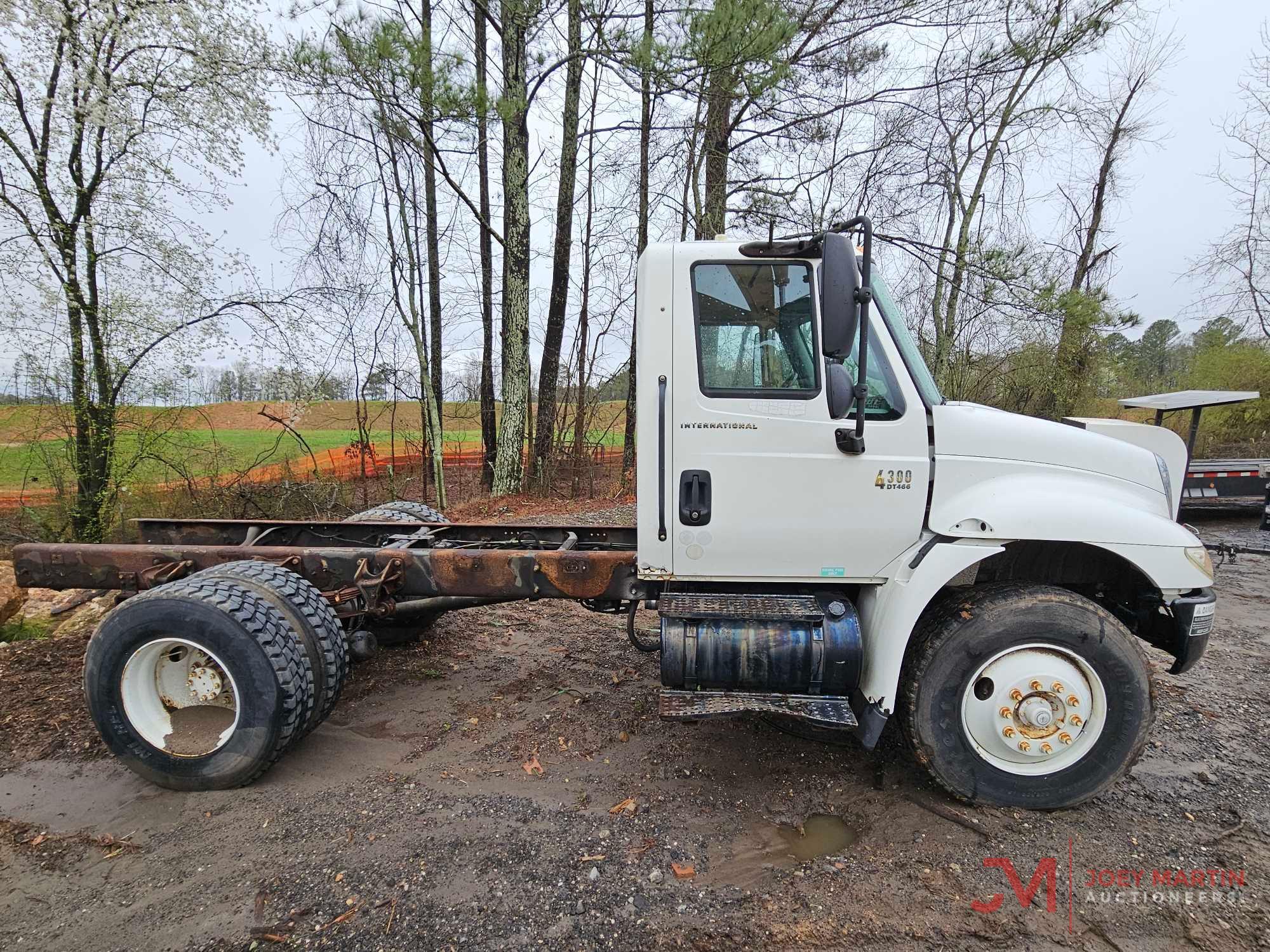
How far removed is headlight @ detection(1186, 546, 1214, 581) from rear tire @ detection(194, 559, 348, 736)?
4.06m

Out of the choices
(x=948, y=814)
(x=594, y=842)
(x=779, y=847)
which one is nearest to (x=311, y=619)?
(x=594, y=842)

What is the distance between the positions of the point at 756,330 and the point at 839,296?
54 centimetres

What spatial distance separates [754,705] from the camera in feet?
8.73

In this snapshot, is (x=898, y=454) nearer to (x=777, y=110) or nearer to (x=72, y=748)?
(x=72, y=748)

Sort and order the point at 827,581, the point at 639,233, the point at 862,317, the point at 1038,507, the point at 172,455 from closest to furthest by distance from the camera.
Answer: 1. the point at 862,317
2. the point at 1038,507
3. the point at 827,581
4. the point at 172,455
5. the point at 639,233

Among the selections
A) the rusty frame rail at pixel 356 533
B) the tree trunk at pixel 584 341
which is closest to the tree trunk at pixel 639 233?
the tree trunk at pixel 584 341

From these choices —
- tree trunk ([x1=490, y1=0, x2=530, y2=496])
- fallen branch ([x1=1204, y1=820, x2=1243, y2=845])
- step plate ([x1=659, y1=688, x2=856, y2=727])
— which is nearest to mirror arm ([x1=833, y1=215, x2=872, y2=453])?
step plate ([x1=659, y1=688, x2=856, y2=727])

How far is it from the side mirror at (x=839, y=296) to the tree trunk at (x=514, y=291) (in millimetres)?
8846

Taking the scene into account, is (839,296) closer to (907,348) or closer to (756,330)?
(756,330)

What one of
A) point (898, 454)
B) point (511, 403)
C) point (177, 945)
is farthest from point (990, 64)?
point (177, 945)

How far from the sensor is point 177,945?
2.02m

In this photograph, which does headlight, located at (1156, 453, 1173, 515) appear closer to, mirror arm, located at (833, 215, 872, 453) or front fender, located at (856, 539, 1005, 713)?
front fender, located at (856, 539, 1005, 713)

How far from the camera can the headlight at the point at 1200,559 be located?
8.82 feet

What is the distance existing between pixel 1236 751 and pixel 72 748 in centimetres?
626
